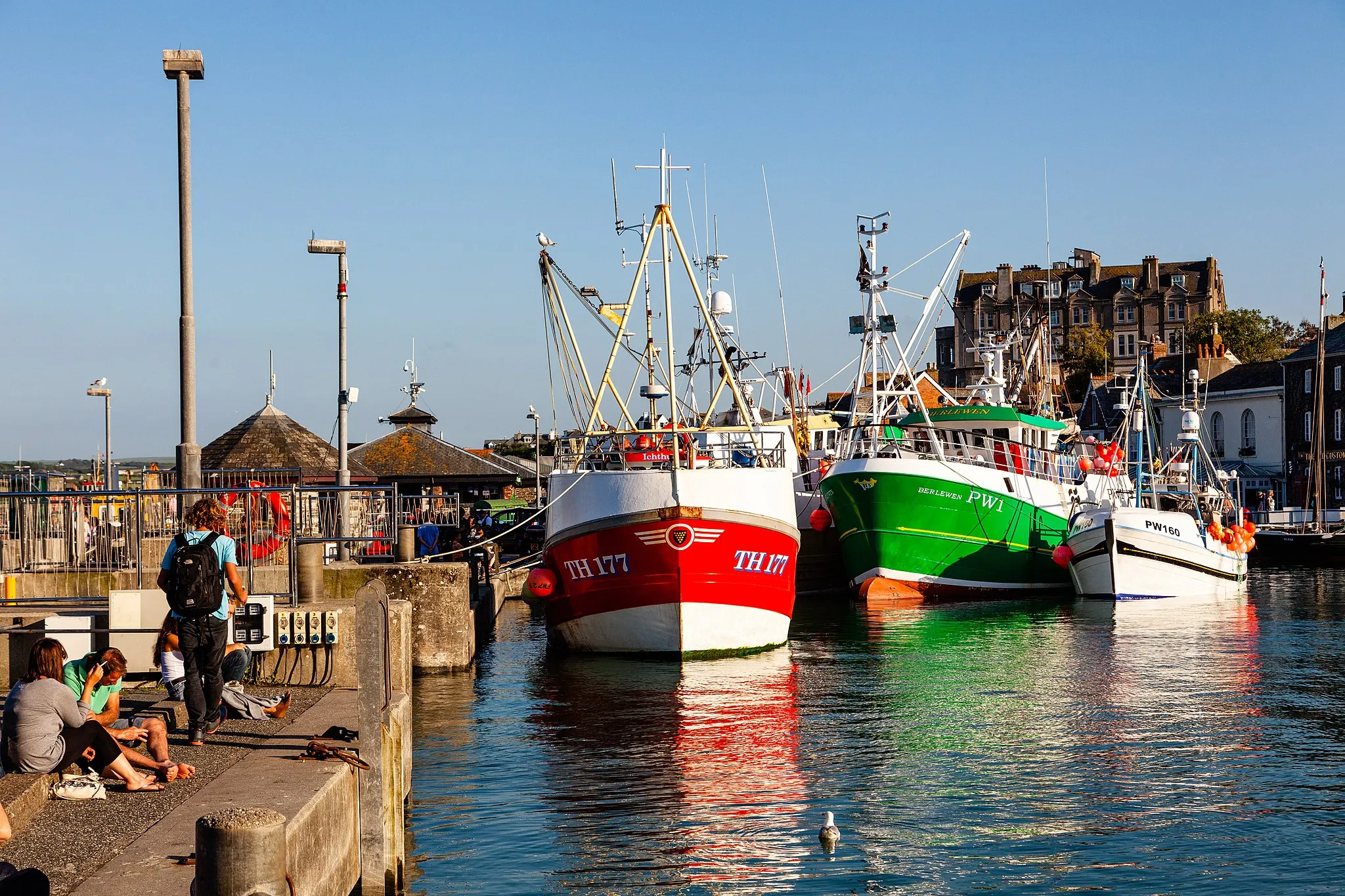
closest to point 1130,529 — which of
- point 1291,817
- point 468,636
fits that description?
point 468,636

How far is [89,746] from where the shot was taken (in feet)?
32.2

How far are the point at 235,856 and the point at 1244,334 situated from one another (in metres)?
110

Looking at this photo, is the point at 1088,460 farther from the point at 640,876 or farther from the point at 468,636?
the point at 640,876

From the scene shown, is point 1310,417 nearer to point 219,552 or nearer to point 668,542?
point 668,542

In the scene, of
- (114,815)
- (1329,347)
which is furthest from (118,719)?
(1329,347)

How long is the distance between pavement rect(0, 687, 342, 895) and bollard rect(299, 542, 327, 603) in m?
4.51

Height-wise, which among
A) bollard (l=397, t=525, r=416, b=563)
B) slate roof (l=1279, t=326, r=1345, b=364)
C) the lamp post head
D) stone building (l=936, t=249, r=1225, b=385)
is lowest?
bollard (l=397, t=525, r=416, b=563)

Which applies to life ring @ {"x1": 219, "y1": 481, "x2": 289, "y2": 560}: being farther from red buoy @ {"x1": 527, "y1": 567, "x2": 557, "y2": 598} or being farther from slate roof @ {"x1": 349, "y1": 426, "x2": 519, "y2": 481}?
slate roof @ {"x1": 349, "y1": 426, "x2": 519, "y2": 481}

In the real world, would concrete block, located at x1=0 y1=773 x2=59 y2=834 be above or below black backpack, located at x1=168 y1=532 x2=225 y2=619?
below

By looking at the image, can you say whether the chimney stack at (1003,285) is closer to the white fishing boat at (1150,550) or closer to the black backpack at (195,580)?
the white fishing boat at (1150,550)

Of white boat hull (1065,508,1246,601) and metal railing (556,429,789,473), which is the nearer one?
metal railing (556,429,789,473)

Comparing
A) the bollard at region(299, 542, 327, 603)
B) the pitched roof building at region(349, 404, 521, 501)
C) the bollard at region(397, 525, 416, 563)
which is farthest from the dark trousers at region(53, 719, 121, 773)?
the pitched roof building at region(349, 404, 521, 501)

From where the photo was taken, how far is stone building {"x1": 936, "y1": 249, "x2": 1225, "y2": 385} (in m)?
120

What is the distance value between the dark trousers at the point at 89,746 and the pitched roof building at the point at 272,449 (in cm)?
2797
